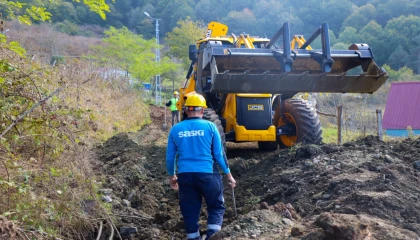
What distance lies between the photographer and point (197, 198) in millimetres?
5703

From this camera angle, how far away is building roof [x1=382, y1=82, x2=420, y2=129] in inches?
1245

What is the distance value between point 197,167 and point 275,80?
3428 millimetres

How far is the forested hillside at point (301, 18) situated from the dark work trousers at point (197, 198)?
50.9 meters

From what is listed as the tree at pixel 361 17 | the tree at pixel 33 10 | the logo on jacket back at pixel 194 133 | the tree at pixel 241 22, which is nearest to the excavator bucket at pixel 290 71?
the tree at pixel 33 10

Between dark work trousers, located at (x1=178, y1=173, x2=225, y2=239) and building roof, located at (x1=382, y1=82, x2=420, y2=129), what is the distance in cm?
2768

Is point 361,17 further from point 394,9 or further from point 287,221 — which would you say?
point 287,221

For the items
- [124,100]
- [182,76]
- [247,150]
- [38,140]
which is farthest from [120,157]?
[182,76]

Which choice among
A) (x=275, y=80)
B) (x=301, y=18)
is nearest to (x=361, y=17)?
(x=301, y=18)

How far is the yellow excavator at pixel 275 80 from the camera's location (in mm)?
8570

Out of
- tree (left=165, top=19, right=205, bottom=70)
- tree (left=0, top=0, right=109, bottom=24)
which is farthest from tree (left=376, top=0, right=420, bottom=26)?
tree (left=0, top=0, right=109, bottom=24)

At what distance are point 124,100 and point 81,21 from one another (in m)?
62.9

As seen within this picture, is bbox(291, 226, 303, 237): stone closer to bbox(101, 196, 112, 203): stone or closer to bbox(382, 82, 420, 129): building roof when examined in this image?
bbox(101, 196, 112, 203): stone

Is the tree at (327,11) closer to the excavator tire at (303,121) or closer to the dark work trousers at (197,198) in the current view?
the excavator tire at (303,121)

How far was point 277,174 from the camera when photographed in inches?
314
